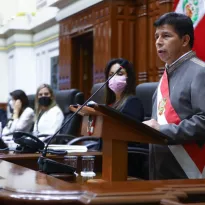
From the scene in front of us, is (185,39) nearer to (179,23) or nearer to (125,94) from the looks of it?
(179,23)

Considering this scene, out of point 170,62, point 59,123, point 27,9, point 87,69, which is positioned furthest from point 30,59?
point 170,62

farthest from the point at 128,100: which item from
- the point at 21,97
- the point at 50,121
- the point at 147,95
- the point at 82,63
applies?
the point at 82,63

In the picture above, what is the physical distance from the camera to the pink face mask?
329cm

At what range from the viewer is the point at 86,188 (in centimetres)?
160

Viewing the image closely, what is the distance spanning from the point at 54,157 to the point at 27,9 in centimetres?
926

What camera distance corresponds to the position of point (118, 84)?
3.30 metres

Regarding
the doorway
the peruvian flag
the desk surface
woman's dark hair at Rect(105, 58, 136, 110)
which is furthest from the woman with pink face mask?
the doorway

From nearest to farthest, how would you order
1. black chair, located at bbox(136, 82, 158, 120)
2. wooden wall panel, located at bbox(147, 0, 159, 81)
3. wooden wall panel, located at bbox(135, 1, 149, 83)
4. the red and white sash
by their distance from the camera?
the red and white sash < black chair, located at bbox(136, 82, 158, 120) < wooden wall panel, located at bbox(147, 0, 159, 81) < wooden wall panel, located at bbox(135, 1, 149, 83)

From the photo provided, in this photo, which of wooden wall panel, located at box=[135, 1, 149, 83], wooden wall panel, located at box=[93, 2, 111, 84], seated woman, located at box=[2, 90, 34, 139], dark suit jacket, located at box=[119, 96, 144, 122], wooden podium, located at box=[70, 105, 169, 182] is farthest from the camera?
wooden wall panel, located at box=[93, 2, 111, 84]

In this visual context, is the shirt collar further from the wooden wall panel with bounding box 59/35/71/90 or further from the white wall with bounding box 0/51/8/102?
the white wall with bounding box 0/51/8/102

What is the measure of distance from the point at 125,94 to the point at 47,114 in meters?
2.64

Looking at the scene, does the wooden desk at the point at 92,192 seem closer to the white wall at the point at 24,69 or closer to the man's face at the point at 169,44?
the man's face at the point at 169,44

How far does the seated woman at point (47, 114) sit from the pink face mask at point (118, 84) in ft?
8.37

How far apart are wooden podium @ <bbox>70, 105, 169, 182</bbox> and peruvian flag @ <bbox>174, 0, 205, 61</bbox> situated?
153 centimetres
